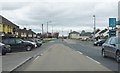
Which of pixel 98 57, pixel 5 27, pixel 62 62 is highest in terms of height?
pixel 5 27

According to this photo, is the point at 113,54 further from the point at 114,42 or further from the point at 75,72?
the point at 75,72

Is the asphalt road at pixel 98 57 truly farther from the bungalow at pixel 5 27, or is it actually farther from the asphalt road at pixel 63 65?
the bungalow at pixel 5 27

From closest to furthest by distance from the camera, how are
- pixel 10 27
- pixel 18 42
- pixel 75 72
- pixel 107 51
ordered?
1. pixel 75 72
2. pixel 107 51
3. pixel 18 42
4. pixel 10 27

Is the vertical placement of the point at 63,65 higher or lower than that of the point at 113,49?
lower

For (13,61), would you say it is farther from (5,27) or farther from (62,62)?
(5,27)

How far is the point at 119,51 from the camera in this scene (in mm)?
17234

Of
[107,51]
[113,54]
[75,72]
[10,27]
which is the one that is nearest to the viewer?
[75,72]

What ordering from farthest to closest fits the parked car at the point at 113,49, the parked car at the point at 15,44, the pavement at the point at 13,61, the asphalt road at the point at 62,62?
1. the parked car at the point at 15,44
2. the parked car at the point at 113,49
3. the pavement at the point at 13,61
4. the asphalt road at the point at 62,62

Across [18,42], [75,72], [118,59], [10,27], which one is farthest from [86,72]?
[10,27]

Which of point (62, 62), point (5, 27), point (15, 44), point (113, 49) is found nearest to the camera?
point (62, 62)

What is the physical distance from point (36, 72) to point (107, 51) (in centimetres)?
881

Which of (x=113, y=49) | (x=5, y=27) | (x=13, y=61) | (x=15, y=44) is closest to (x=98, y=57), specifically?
(x=113, y=49)

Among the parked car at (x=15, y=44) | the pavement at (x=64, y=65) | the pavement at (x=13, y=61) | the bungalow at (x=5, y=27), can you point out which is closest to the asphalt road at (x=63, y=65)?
the pavement at (x=64, y=65)

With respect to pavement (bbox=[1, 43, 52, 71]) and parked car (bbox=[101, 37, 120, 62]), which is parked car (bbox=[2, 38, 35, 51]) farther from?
parked car (bbox=[101, 37, 120, 62])
